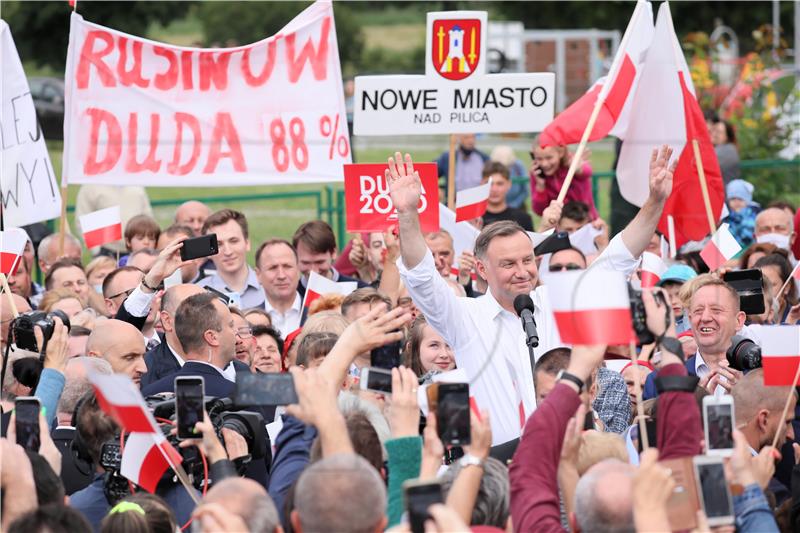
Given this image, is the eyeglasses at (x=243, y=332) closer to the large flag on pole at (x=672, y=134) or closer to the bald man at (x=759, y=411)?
the bald man at (x=759, y=411)

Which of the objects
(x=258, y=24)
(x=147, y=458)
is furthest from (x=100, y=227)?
(x=258, y=24)

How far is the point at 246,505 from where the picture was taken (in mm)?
4363

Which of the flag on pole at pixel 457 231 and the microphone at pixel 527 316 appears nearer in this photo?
the microphone at pixel 527 316

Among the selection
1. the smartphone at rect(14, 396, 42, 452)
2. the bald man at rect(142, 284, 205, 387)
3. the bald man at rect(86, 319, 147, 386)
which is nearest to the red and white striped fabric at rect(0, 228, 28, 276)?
the bald man at rect(142, 284, 205, 387)

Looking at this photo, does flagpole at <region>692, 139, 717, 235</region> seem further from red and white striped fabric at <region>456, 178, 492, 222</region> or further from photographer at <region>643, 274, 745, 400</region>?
photographer at <region>643, 274, 745, 400</region>

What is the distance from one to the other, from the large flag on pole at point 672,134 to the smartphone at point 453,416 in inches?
225

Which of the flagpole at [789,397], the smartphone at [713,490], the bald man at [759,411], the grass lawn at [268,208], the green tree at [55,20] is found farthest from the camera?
the green tree at [55,20]

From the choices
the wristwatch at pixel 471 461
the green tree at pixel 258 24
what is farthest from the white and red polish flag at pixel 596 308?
the green tree at pixel 258 24

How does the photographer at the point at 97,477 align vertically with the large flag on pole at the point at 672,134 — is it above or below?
below

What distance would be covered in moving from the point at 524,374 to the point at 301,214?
1326cm

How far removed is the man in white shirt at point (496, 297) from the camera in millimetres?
6570

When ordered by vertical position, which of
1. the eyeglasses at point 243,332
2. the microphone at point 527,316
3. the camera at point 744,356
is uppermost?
the microphone at point 527,316

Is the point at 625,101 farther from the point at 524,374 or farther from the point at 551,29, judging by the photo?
the point at 551,29

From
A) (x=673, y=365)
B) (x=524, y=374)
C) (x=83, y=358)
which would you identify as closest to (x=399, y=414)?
(x=673, y=365)
